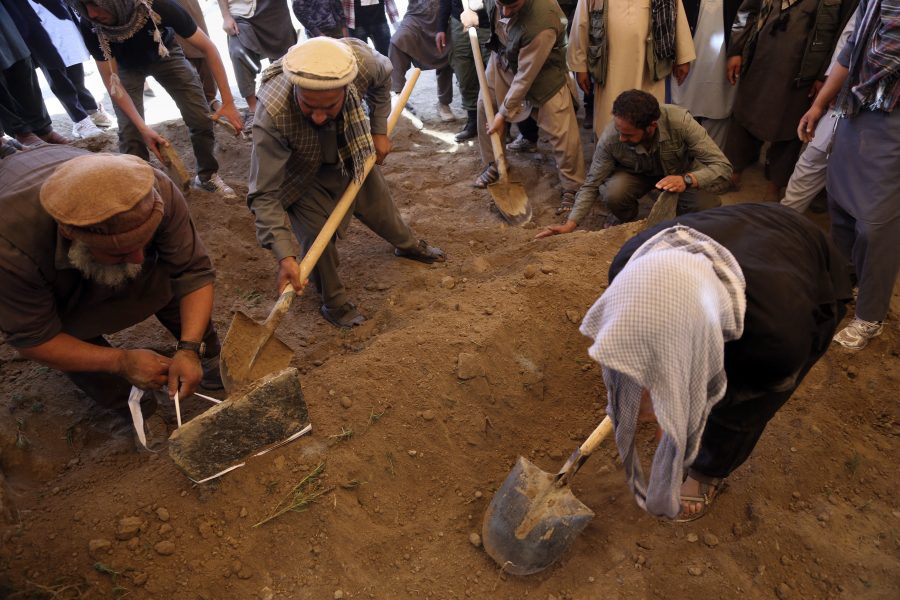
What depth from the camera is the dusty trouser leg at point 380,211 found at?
331 cm

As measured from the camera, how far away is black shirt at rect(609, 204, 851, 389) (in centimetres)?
140

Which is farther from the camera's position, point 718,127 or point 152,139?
point 718,127

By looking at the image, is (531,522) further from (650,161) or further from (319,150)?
(650,161)

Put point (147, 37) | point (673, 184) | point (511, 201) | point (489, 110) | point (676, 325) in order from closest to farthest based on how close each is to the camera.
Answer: point (676, 325), point (673, 184), point (147, 37), point (511, 201), point (489, 110)

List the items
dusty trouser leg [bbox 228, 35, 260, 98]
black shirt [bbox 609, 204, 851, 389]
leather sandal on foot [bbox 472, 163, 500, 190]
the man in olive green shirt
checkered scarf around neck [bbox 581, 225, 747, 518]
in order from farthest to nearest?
1. dusty trouser leg [bbox 228, 35, 260, 98]
2. leather sandal on foot [bbox 472, 163, 500, 190]
3. the man in olive green shirt
4. black shirt [bbox 609, 204, 851, 389]
5. checkered scarf around neck [bbox 581, 225, 747, 518]

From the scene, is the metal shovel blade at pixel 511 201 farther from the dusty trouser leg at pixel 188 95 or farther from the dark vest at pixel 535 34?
the dusty trouser leg at pixel 188 95

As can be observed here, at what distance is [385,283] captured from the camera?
3633mm

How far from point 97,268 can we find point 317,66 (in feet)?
3.79

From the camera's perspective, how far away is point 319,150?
9.27 ft

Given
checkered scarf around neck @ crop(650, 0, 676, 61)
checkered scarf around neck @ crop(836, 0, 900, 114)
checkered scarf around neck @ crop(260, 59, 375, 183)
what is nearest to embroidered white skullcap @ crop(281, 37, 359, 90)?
checkered scarf around neck @ crop(260, 59, 375, 183)

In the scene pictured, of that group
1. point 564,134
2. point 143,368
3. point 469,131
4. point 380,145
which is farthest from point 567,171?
point 143,368

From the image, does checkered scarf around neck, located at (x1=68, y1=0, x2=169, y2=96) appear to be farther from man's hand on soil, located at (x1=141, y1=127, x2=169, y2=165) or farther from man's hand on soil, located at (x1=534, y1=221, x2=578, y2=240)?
man's hand on soil, located at (x1=534, y1=221, x2=578, y2=240)

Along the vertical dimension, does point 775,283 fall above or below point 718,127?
above

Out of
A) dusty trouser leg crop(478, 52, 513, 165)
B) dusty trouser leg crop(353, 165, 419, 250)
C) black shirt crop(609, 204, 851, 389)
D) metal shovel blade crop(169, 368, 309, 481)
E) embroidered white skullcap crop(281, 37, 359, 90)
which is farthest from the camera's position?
dusty trouser leg crop(478, 52, 513, 165)
